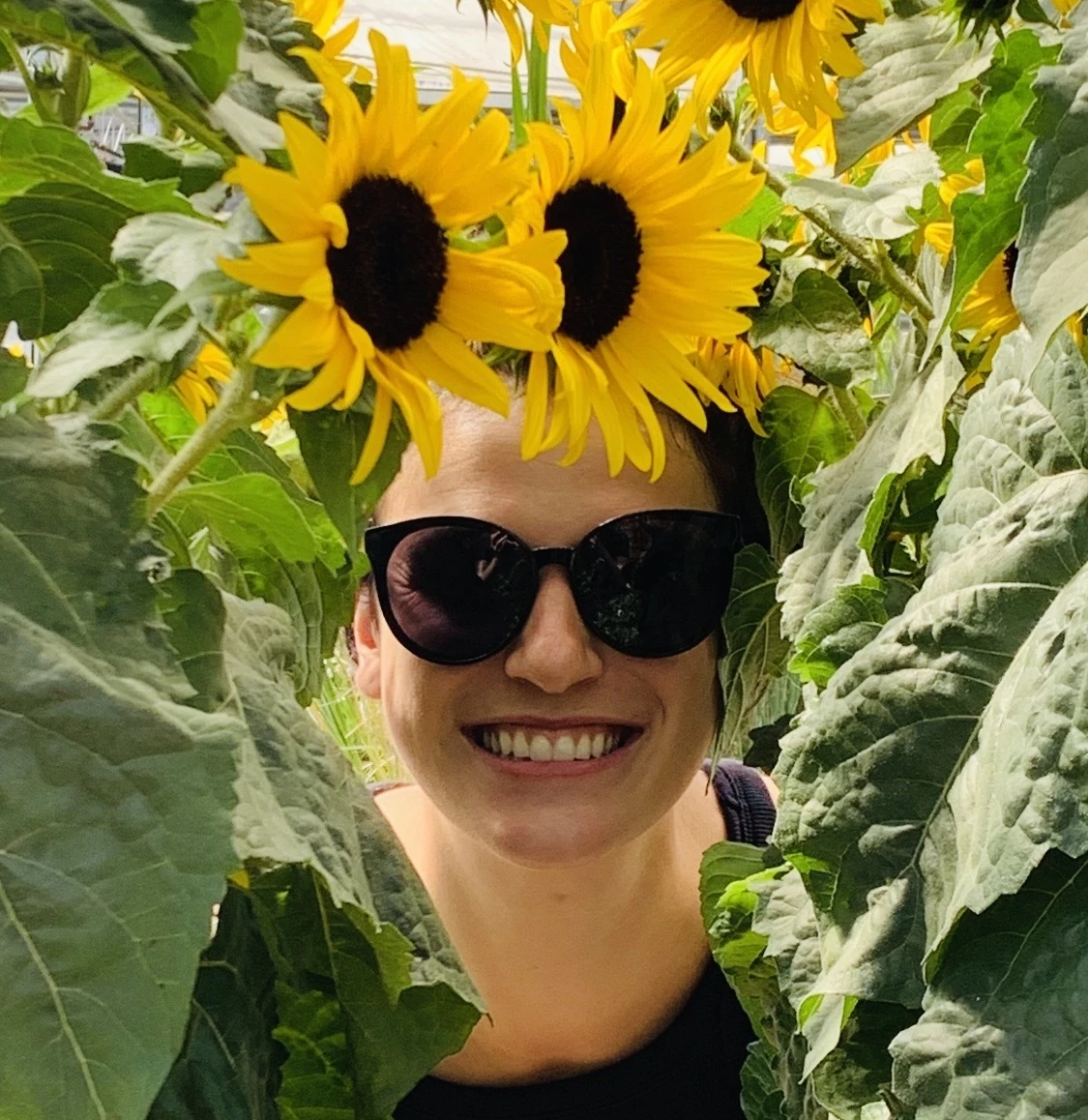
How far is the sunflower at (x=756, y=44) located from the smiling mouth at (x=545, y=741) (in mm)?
376

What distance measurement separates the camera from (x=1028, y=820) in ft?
1.12

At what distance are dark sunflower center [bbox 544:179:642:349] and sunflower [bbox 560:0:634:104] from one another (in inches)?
2.2

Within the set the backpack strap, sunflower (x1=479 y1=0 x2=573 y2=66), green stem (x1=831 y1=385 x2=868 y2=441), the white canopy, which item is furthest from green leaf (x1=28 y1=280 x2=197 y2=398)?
the white canopy

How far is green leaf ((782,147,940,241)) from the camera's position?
0.52m

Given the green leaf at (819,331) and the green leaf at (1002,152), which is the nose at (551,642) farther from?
the green leaf at (1002,152)

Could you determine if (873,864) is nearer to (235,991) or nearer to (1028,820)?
(1028,820)

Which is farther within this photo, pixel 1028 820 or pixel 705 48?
pixel 705 48

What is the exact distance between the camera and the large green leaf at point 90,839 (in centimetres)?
23

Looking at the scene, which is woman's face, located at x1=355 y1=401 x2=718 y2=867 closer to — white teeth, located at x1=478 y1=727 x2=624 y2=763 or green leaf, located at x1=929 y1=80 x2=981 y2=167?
white teeth, located at x1=478 y1=727 x2=624 y2=763

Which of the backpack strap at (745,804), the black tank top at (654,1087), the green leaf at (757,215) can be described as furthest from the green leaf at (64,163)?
the backpack strap at (745,804)

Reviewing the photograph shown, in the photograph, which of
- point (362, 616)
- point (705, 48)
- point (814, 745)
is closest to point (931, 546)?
point (814, 745)

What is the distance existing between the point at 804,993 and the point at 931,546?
0.16 meters

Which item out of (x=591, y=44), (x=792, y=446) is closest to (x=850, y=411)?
(x=792, y=446)

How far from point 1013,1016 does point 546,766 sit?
443mm
